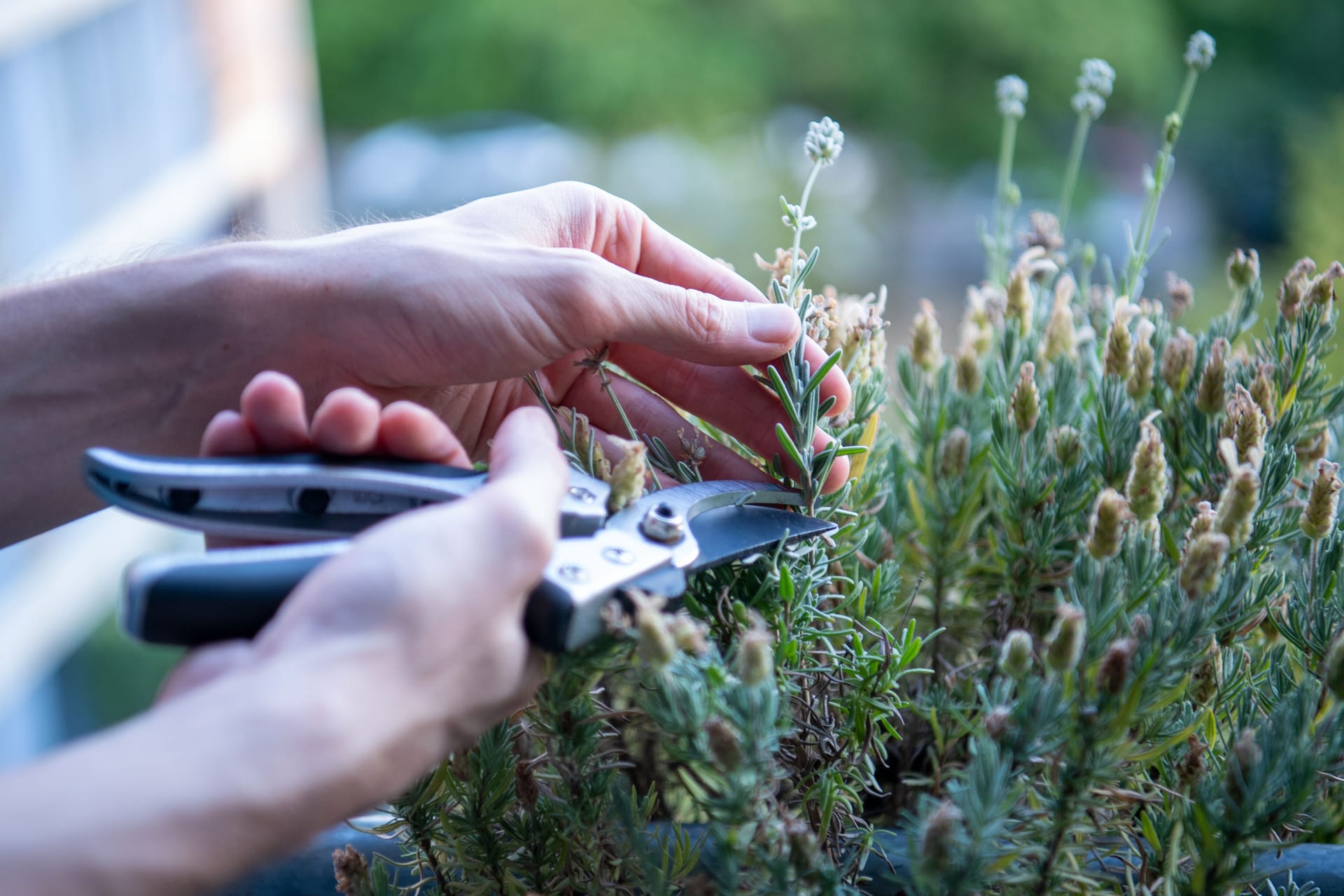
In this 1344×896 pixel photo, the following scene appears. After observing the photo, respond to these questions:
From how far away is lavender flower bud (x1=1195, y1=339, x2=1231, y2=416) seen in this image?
0.74 m

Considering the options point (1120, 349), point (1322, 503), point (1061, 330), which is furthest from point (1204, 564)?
point (1061, 330)

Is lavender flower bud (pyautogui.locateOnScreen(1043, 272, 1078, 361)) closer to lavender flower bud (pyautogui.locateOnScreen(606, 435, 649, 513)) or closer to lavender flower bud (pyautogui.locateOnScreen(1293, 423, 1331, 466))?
lavender flower bud (pyautogui.locateOnScreen(1293, 423, 1331, 466))

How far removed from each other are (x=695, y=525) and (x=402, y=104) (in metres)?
11.2

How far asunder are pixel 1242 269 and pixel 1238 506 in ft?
1.10

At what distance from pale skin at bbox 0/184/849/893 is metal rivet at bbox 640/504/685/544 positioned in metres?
0.07

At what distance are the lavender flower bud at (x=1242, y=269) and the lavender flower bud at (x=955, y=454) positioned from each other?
0.86ft

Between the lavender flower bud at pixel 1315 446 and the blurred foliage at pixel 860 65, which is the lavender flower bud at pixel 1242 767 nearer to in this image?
the lavender flower bud at pixel 1315 446

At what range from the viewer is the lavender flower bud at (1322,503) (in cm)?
65

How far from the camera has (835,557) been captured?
72 cm

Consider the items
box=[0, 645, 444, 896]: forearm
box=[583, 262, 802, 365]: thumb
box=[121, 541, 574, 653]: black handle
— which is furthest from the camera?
box=[583, 262, 802, 365]: thumb

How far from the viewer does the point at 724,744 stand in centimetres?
52

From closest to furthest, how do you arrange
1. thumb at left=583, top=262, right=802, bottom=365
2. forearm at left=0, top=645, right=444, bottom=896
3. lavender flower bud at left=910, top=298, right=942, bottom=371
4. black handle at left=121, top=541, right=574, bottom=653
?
forearm at left=0, top=645, right=444, bottom=896 < black handle at left=121, top=541, right=574, bottom=653 < thumb at left=583, top=262, right=802, bottom=365 < lavender flower bud at left=910, top=298, right=942, bottom=371

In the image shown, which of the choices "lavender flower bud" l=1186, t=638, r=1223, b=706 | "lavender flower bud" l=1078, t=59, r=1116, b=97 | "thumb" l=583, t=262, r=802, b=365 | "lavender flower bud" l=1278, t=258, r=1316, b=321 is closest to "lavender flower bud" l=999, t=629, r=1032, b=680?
"lavender flower bud" l=1186, t=638, r=1223, b=706

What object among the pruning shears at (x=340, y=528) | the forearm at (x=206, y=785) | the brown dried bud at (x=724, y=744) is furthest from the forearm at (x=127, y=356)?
the brown dried bud at (x=724, y=744)
